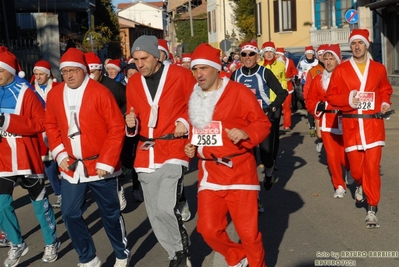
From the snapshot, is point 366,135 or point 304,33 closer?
point 366,135

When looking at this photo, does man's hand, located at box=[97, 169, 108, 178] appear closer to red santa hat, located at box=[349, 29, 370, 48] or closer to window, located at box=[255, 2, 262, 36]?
red santa hat, located at box=[349, 29, 370, 48]

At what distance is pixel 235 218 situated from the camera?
18.6 ft

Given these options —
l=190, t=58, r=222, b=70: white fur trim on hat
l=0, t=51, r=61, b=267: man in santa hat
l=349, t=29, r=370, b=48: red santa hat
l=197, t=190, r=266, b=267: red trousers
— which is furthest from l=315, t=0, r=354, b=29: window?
l=197, t=190, r=266, b=267: red trousers

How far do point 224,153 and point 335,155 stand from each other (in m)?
4.32

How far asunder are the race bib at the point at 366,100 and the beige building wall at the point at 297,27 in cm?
3659

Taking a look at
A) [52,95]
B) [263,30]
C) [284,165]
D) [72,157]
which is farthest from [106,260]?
[263,30]

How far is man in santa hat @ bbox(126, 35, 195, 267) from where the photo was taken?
618 cm

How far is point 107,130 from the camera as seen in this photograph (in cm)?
619

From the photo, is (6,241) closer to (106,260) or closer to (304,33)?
(106,260)

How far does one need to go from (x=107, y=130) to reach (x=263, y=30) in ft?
142

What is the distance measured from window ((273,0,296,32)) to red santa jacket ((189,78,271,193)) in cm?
4021

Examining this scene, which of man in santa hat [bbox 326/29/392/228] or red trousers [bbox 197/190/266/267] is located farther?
man in santa hat [bbox 326/29/392/228]

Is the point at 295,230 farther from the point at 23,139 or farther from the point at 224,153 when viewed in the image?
the point at 23,139

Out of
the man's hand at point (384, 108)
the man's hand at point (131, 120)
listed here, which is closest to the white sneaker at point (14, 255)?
the man's hand at point (131, 120)
